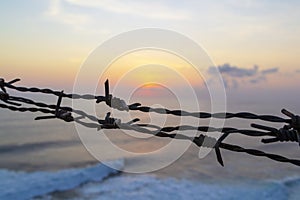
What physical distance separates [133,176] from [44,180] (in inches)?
185

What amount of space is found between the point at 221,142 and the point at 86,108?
0.84 metres

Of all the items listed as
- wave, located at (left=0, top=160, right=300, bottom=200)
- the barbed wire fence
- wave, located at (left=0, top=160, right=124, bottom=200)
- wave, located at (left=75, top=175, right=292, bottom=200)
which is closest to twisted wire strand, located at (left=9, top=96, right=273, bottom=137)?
the barbed wire fence

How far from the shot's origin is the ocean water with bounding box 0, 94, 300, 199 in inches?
651

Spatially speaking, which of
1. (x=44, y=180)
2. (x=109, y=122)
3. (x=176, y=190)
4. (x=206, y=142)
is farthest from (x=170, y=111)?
(x=44, y=180)

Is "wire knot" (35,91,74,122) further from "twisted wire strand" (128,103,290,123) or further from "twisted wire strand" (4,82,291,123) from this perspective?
"twisted wire strand" (128,103,290,123)

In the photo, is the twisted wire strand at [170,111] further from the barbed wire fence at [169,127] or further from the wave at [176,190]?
the wave at [176,190]

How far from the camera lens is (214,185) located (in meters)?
18.5

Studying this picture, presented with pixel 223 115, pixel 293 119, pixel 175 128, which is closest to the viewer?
pixel 293 119

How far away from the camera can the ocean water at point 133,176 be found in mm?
16531

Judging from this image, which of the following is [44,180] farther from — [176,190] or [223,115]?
[223,115]

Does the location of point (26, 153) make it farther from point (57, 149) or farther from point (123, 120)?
point (123, 120)

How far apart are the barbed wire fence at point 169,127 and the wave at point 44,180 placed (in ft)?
49.1

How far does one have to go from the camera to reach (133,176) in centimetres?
1991

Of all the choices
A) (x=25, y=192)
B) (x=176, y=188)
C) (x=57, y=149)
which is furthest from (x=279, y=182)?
(x=57, y=149)
